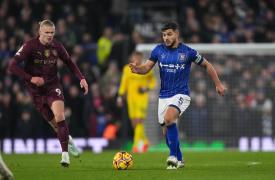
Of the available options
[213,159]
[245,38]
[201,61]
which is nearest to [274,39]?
[245,38]

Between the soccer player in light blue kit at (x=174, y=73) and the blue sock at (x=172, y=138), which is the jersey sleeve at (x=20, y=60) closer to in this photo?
the soccer player in light blue kit at (x=174, y=73)

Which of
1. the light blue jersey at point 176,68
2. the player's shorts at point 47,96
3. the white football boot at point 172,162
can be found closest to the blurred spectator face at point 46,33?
the player's shorts at point 47,96

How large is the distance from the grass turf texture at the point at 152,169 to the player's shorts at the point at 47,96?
902 millimetres

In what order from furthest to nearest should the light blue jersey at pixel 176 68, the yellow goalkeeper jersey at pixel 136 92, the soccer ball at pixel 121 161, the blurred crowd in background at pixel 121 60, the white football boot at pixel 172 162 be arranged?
the blurred crowd in background at pixel 121 60 → the yellow goalkeeper jersey at pixel 136 92 → the light blue jersey at pixel 176 68 → the soccer ball at pixel 121 161 → the white football boot at pixel 172 162

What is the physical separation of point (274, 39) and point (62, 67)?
5872 millimetres

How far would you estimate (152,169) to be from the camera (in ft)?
43.6

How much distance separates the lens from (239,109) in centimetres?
2250

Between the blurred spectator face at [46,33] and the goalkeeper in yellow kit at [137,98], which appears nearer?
the blurred spectator face at [46,33]

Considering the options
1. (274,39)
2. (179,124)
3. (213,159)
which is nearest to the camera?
(213,159)

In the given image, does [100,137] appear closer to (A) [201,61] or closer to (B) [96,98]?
(B) [96,98]

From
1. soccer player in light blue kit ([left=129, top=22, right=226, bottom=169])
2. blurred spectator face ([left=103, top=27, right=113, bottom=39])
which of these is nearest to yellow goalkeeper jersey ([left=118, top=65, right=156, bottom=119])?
blurred spectator face ([left=103, top=27, right=113, bottom=39])

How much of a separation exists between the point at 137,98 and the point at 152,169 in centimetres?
807

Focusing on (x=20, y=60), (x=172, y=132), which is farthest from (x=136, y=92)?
(x=172, y=132)

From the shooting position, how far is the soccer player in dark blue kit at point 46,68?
13594mm
